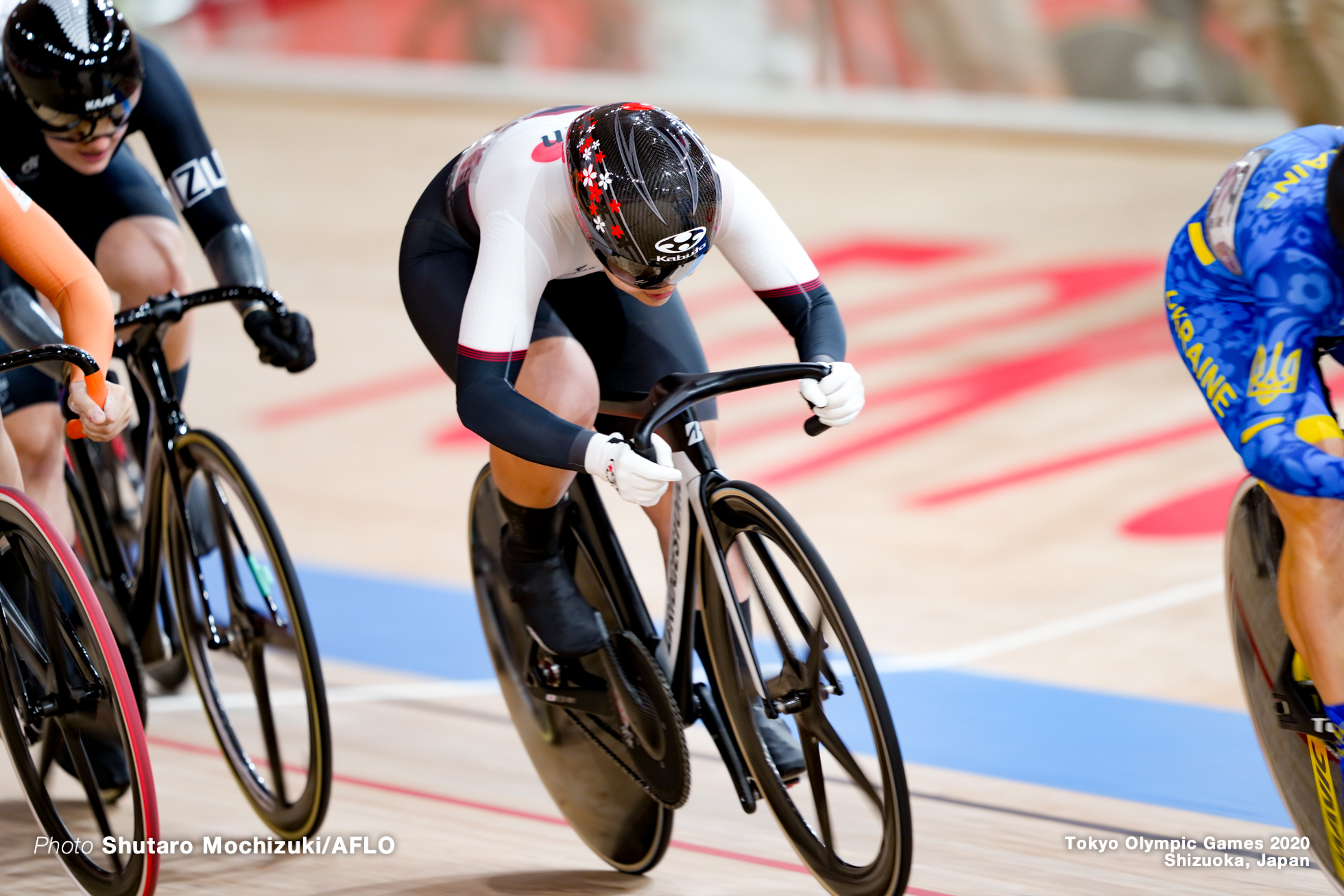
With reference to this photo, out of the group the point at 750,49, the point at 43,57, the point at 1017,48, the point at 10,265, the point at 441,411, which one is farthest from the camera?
the point at 750,49

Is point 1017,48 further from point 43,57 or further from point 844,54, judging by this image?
point 43,57

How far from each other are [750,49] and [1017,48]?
6.13ft

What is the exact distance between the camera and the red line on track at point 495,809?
2934 mm

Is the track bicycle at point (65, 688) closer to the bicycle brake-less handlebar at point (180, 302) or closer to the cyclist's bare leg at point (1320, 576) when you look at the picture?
the bicycle brake-less handlebar at point (180, 302)

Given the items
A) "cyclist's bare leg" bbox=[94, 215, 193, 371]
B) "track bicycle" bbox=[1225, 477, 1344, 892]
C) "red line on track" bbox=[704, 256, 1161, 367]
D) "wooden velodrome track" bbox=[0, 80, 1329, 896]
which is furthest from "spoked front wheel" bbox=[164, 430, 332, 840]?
"red line on track" bbox=[704, 256, 1161, 367]

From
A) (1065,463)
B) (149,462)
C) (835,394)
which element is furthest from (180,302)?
(1065,463)

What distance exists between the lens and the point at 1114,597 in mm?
4434

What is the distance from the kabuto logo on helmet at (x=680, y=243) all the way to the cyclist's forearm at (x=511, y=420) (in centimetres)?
28

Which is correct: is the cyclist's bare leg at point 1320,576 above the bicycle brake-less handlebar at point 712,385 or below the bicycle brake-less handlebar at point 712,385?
below

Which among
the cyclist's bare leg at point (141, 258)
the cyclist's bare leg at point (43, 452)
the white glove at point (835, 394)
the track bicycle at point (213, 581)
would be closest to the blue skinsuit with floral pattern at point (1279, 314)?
the white glove at point (835, 394)

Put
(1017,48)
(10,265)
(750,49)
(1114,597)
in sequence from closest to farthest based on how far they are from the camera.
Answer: (10,265) < (1114,597) < (1017,48) < (750,49)

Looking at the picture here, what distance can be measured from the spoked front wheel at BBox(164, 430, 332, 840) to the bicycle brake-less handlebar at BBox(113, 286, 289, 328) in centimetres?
23

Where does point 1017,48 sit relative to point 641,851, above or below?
below

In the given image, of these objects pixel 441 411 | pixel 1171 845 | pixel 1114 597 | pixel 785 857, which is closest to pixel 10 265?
pixel 785 857
